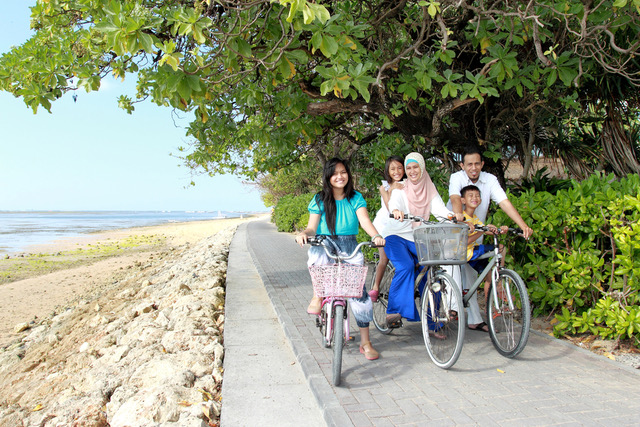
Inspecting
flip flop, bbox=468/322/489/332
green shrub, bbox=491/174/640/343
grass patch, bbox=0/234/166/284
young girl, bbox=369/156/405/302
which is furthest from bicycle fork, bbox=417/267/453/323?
grass patch, bbox=0/234/166/284

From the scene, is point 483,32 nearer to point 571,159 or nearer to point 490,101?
point 490,101

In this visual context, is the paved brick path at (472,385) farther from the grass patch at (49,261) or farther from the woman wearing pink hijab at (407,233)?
the grass patch at (49,261)

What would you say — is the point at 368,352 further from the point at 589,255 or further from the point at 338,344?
the point at 589,255

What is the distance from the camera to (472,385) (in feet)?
12.0

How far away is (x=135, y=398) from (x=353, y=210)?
2444 millimetres

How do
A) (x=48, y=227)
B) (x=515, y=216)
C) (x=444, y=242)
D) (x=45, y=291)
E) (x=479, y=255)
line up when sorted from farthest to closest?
1. (x=48, y=227)
2. (x=45, y=291)
3. (x=479, y=255)
4. (x=515, y=216)
5. (x=444, y=242)

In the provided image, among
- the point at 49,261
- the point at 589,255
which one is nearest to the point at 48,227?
the point at 49,261

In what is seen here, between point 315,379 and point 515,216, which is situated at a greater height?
point 515,216

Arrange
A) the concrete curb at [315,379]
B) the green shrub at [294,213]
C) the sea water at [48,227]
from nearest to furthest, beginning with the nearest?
1. the concrete curb at [315,379]
2. the green shrub at [294,213]
3. the sea water at [48,227]

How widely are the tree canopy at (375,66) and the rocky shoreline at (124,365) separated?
2476 mm

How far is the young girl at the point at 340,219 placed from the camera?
4266mm

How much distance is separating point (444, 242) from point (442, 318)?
0.72m

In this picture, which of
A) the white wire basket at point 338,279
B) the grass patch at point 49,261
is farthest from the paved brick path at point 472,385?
the grass patch at point 49,261

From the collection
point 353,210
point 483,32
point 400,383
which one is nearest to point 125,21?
point 353,210
